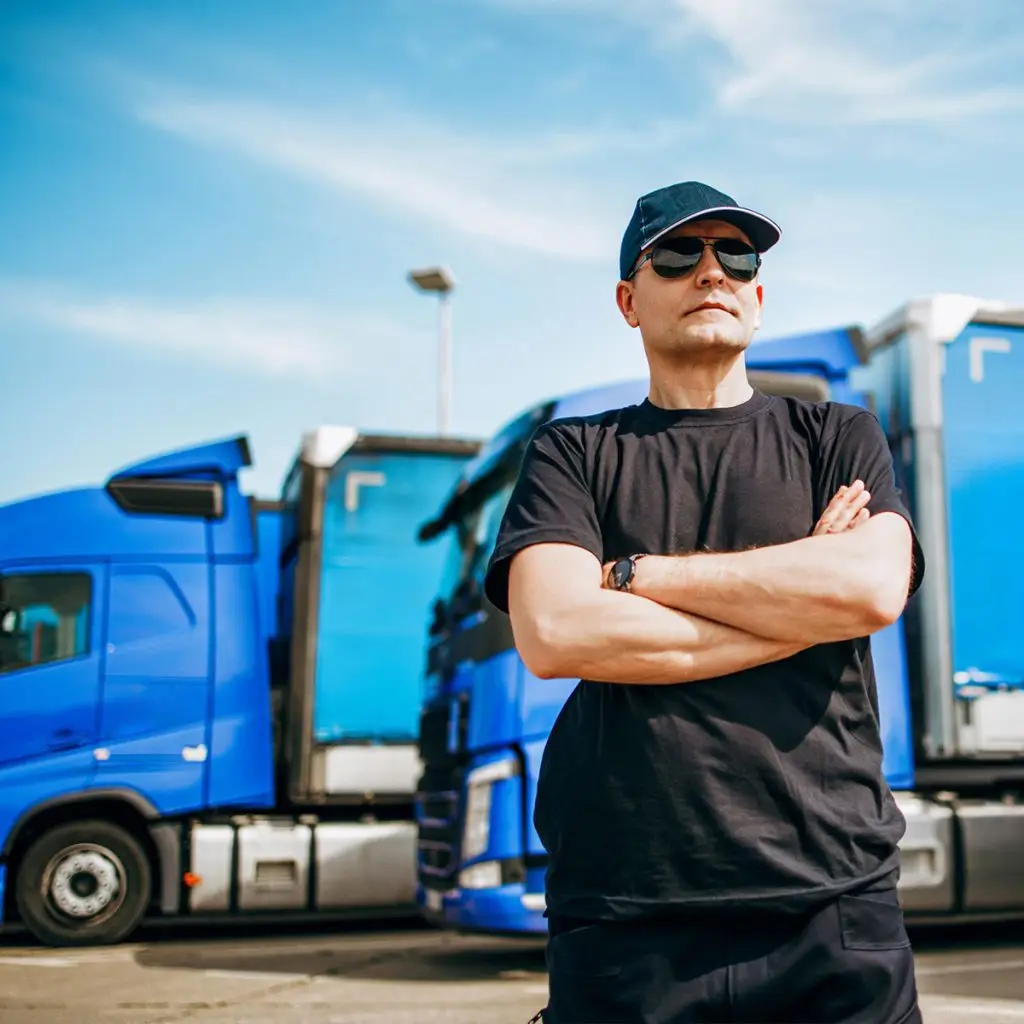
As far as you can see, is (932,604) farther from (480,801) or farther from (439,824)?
(439,824)

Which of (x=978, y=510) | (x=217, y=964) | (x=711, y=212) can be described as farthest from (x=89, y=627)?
(x=711, y=212)

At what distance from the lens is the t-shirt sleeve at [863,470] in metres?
2.18

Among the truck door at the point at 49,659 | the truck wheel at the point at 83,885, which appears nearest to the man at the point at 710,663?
the truck door at the point at 49,659

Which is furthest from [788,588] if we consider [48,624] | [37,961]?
[48,624]

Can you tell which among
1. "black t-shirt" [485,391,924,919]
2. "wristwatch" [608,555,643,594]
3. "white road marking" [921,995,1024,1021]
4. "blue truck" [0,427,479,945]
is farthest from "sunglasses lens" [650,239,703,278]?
"blue truck" [0,427,479,945]

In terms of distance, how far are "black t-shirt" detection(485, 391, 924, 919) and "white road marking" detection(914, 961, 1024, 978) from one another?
5216 millimetres

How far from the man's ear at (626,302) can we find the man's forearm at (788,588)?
478mm

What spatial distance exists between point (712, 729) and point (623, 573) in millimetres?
299

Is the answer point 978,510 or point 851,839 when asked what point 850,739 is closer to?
point 851,839

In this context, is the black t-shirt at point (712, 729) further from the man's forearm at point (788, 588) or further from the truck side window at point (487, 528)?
the truck side window at point (487, 528)

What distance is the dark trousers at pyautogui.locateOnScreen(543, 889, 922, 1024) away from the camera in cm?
186

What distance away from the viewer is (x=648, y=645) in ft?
6.56

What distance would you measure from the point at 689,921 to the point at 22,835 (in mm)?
7606

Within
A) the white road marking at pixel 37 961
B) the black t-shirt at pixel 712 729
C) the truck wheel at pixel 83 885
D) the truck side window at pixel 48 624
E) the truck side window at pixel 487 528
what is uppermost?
the truck side window at pixel 487 528
